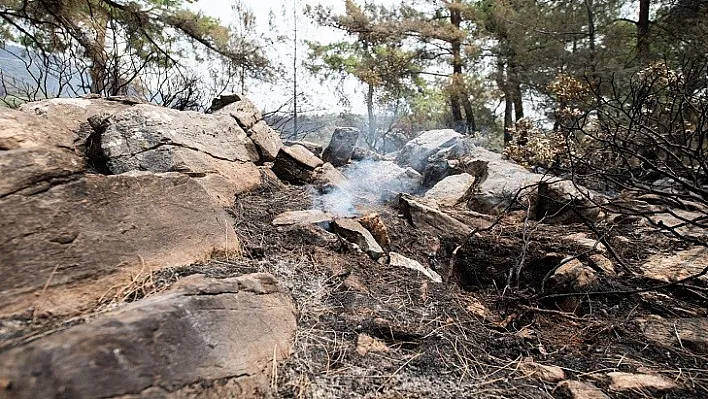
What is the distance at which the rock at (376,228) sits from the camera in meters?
3.24

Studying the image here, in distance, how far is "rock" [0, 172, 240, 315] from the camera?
4.91 ft

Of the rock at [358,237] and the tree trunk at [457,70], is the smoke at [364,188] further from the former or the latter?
the tree trunk at [457,70]

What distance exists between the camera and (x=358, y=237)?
295cm

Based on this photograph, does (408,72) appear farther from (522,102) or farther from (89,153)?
(89,153)

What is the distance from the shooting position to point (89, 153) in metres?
3.12

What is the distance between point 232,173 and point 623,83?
6.92 meters

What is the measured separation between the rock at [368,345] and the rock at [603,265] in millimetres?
1970

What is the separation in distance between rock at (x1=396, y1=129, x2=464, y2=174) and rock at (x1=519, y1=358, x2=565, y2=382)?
5.04 m

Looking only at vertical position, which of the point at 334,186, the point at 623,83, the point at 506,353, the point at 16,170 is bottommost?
the point at 506,353

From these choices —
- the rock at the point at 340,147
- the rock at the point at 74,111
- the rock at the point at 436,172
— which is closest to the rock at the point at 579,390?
the rock at the point at 74,111

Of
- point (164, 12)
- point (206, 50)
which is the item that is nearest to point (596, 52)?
point (206, 50)

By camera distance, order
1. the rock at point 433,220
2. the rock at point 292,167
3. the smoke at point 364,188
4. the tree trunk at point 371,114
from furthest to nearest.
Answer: the tree trunk at point 371,114 → the rock at point 292,167 → the smoke at point 364,188 → the rock at point 433,220

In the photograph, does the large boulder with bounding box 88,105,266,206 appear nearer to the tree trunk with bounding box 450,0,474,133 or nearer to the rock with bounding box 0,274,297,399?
the rock with bounding box 0,274,297,399

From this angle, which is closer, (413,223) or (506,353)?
(506,353)
